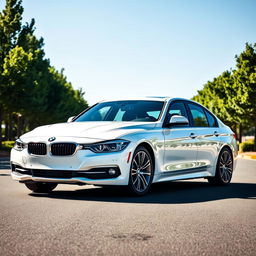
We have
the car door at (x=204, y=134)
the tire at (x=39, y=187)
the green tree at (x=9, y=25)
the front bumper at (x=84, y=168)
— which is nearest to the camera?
the front bumper at (x=84, y=168)

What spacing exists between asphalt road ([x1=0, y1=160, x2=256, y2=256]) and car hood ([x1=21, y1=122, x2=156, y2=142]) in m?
0.95

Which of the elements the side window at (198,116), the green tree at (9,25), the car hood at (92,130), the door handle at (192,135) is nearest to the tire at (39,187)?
the car hood at (92,130)

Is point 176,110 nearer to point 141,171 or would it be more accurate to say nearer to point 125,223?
point 141,171

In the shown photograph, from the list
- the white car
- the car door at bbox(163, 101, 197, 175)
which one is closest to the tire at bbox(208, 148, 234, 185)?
the white car

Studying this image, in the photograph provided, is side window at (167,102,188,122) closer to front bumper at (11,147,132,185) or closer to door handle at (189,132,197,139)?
door handle at (189,132,197,139)

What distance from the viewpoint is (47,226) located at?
5.42 metres

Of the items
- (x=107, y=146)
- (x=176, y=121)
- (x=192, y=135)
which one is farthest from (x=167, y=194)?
(x=107, y=146)

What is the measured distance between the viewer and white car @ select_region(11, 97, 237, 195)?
7457mm

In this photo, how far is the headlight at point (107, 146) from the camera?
745 centimetres

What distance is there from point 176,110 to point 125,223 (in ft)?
13.6

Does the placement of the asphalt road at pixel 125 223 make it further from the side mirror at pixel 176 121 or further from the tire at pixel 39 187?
the side mirror at pixel 176 121

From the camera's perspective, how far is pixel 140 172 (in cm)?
794

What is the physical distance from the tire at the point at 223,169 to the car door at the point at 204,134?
23 cm

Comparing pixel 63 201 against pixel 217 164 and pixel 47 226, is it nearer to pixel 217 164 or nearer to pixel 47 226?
pixel 47 226
